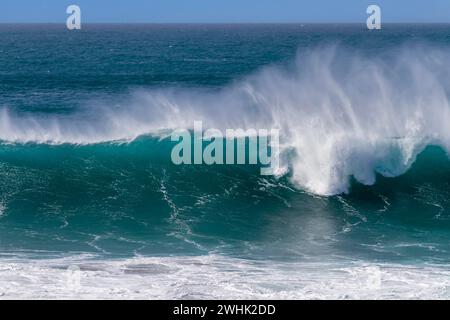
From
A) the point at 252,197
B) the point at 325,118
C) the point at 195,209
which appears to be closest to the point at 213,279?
the point at 195,209

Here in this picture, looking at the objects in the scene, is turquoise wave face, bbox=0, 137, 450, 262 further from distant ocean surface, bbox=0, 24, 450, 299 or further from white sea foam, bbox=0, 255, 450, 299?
white sea foam, bbox=0, 255, 450, 299

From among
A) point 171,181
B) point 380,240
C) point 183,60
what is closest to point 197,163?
point 171,181

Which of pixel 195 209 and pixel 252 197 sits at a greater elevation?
pixel 252 197

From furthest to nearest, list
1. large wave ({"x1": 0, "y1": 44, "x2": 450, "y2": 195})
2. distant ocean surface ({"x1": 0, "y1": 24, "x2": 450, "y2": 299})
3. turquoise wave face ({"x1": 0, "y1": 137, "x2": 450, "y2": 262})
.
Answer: large wave ({"x1": 0, "y1": 44, "x2": 450, "y2": 195}) < turquoise wave face ({"x1": 0, "y1": 137, "x2": 450, "y2": 262}) < distant ocean surface ({"x1": 0, "y1": 24, "x2": 450, "y2": 299})

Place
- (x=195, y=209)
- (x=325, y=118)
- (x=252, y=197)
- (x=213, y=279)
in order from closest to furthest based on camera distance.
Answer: (x=213, y=279)
(x=195, y=209)
(x=252, y=197)
(x=325, y=118)

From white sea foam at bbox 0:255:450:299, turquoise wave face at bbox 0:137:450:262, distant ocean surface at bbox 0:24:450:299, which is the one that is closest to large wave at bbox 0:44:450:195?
distant ocean surface at bbox 0:24:450:299

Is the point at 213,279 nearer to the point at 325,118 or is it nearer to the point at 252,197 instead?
the point at 252,197

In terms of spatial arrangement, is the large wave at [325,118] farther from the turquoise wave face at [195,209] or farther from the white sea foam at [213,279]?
the white sea foam at [213,279]

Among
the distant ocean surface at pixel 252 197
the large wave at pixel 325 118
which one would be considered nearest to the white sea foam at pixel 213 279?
the distant ocean surface at pixel 252 197
